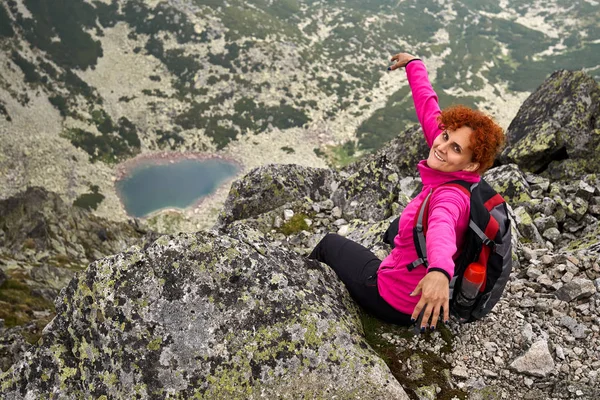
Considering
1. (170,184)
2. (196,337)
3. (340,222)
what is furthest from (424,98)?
(170,184)

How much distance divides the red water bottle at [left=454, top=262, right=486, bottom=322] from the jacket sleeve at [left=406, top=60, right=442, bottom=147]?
213cm

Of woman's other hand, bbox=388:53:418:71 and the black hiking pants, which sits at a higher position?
woman's other hand, bbox=388:53:418:71

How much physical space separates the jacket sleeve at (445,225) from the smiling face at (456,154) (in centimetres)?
37

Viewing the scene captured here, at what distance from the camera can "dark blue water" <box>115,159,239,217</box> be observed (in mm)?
80062

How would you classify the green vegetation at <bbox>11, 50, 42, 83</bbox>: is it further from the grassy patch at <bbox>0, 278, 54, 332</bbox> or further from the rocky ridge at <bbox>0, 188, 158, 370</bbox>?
the grassy patch at <bbox>0, 278, 54, 332</bbox>

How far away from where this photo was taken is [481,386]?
6230 mm

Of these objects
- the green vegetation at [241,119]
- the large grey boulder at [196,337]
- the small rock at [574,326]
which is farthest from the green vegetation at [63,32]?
the small rock at [574,326]

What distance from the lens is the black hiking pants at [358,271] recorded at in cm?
709

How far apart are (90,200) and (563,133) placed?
79703 millimetres

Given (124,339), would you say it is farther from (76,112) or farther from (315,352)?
(76,112)

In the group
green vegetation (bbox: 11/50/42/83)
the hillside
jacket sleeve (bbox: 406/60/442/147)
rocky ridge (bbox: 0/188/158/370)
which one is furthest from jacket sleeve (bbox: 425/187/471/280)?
green vegetation (bbox: 11/50/42/83)

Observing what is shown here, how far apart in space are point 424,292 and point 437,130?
3.16 metres

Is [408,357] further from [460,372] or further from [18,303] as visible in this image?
[18,303]

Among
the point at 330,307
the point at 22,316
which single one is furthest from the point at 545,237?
the point at 22,316
